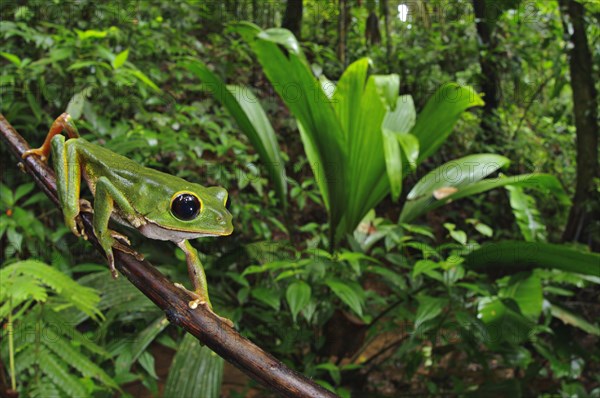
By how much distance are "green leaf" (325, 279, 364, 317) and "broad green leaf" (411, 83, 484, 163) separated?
99 cm

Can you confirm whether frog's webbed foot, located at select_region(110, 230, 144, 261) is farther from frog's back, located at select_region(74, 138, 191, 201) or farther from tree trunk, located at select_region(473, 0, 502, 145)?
tree trunk, located at select_region(473, 0, 502, 145)

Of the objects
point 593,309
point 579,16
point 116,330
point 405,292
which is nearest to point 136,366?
point 116,330

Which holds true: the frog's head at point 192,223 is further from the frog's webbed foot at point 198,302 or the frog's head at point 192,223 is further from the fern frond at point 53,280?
the fern frond at point 53,280

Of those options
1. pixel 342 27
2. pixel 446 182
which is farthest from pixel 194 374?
pixel 342 27

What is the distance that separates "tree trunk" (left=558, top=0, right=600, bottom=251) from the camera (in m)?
3.15

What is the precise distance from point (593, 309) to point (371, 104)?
1800 millimetres

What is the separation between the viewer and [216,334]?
432 mm

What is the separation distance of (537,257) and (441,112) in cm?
90

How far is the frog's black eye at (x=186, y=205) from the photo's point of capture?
0.39 metres

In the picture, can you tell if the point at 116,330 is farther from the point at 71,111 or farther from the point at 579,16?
the point at 579,16

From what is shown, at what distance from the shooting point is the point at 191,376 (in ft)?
5.42

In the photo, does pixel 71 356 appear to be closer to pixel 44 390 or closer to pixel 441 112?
pixel 44 390

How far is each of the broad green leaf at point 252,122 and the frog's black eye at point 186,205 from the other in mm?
1798

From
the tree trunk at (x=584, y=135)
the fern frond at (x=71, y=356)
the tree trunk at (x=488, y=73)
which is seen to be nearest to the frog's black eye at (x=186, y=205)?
the fern frond at (x=71, y=356)
